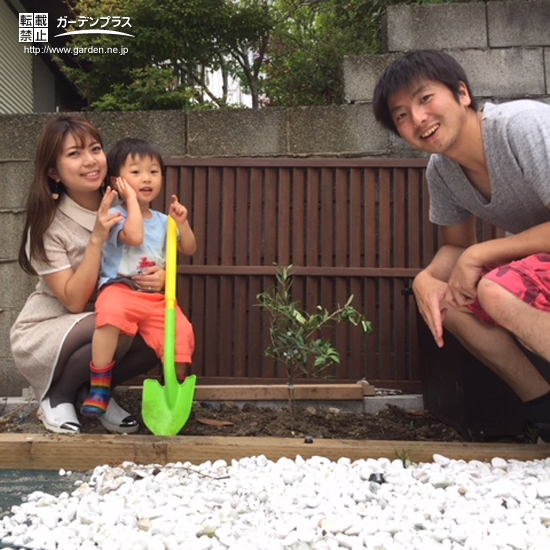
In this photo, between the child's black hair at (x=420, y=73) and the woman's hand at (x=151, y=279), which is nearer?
the child's black hair at (x=420, y=73)

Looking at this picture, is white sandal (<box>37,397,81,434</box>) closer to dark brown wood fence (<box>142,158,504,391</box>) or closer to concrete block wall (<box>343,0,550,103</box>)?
dark brown wood fence (<box>142,158,504,391</box>)

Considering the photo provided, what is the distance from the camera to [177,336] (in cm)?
238

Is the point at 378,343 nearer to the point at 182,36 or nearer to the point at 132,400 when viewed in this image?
the point at 132,400

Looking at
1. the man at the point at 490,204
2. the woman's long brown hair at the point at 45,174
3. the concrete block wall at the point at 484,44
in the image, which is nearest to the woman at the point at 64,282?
the woman's long brown hair at the point at 45,174

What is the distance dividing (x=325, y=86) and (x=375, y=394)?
393cm

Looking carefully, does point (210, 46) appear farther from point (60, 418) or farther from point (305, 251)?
point (60, 418)

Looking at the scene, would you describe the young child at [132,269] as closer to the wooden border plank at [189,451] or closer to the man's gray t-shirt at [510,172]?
the wooden border plank at [189,451]

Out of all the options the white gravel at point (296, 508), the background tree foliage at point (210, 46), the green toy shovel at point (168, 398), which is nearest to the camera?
the white gravel at point (296, 508)

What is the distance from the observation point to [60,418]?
2.32m

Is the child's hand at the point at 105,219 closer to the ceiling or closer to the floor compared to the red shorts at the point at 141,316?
closer to the ceiling

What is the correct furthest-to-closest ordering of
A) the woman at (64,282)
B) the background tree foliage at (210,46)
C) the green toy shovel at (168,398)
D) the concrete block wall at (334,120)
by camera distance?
the background tree foliage at (210,46) < the concrete block wall at (334,120) < the woman at (64,282) < the green toy shovel at (168,398)

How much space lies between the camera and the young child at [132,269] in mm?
2270

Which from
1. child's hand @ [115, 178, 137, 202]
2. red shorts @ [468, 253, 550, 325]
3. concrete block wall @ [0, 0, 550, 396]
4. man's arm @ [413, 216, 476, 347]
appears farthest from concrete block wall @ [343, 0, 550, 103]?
red shorts @ [468, 253, 550, 325]

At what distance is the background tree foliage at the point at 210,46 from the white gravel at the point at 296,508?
3.82 m
